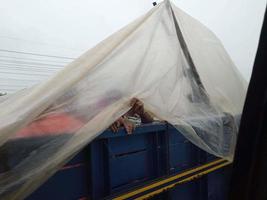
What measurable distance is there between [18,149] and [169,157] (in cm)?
125

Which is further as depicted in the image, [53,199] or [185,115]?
[185,115]

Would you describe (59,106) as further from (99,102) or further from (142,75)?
(142,75)

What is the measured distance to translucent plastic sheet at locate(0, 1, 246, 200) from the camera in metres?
1.21

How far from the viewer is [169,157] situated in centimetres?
208

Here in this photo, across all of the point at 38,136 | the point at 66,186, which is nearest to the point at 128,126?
the point at 66,186

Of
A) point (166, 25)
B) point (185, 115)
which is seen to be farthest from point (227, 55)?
point (185, 115)

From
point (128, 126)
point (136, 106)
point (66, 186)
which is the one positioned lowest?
point (66, 186)

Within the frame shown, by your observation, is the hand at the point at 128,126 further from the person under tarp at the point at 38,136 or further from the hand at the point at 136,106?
the person under tarp at the point at 38,136

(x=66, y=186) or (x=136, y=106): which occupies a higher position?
(x=136, y=106)

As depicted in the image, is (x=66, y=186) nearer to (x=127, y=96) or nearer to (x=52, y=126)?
(x=52, y=126)

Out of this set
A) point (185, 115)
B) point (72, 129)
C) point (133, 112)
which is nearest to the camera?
point (72, 129)

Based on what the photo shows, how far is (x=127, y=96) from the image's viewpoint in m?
1.61

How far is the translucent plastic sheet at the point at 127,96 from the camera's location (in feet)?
3.97

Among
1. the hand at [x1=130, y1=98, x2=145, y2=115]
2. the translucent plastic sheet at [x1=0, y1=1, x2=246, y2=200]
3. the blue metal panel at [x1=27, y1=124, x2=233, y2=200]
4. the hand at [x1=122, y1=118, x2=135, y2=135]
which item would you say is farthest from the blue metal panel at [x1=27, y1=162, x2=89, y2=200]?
the hand at [x1=130, y1=98, x2=145, y2=115]
